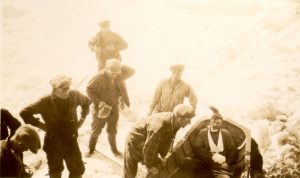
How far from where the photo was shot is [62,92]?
137 inches

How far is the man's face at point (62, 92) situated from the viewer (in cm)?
344

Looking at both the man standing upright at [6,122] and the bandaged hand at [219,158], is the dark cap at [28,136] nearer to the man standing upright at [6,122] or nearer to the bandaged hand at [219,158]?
the man standing upright at [6,122]

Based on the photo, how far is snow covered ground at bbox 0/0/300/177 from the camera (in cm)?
562

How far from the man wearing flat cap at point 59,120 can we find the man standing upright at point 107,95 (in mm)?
674

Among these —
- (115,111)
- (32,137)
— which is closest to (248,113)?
(115,111)

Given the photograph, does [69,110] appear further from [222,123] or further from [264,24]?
[264,24]

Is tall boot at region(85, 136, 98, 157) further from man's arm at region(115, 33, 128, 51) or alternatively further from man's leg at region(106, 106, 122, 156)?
man's arm at region(115, 33, 128, 51)

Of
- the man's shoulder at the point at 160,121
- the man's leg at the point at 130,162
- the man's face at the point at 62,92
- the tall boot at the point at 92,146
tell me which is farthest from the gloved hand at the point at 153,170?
the tall boot at the point at 92,146

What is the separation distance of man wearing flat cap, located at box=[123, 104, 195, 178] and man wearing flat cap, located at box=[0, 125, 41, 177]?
3.41 feet

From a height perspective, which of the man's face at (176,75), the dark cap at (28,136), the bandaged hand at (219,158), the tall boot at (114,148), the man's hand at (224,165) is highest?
the man's face at (176,75)

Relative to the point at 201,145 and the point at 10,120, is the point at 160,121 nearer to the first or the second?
the point at 201,145

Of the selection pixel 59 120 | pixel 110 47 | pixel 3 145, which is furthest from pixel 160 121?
pixel 110 47

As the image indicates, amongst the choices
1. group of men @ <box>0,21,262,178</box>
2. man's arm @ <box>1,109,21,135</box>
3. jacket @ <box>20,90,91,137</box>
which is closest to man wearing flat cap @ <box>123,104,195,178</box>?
group of men @ <box>0,21,262,178</box>

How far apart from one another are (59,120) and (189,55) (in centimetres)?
465
